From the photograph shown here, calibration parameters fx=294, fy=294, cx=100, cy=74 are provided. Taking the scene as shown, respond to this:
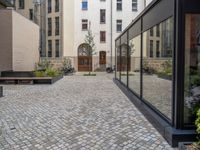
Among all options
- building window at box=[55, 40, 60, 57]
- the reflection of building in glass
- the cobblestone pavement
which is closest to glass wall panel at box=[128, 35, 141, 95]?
the reflection of building in glass

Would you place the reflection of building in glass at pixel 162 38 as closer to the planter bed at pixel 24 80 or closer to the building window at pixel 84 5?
the planter bed at pixel 24 80

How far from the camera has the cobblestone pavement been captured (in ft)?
17.7

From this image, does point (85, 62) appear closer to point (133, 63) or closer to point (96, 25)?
point (96, 25)

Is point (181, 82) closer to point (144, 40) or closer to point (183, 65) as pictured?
point (183, 65)

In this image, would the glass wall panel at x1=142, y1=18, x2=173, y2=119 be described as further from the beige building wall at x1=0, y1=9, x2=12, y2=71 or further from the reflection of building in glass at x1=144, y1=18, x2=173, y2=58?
the beige building wall at x1=0, y1=9, x2=12, y2=71

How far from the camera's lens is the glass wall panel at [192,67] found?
5.47 meters

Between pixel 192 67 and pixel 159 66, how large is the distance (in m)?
3.13

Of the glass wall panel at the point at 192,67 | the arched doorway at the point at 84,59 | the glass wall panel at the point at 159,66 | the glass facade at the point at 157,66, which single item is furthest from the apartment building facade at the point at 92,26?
the glass wall panel at the point at 192,67

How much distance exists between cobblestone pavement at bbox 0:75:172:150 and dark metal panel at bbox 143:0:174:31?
2488mm

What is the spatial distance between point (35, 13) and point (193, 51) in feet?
129

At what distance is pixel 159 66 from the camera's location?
875 centimetres

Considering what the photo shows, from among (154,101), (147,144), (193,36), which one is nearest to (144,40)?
(154,101)

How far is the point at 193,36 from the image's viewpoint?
5547 mm

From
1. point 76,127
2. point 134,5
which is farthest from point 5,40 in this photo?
point 134,5
